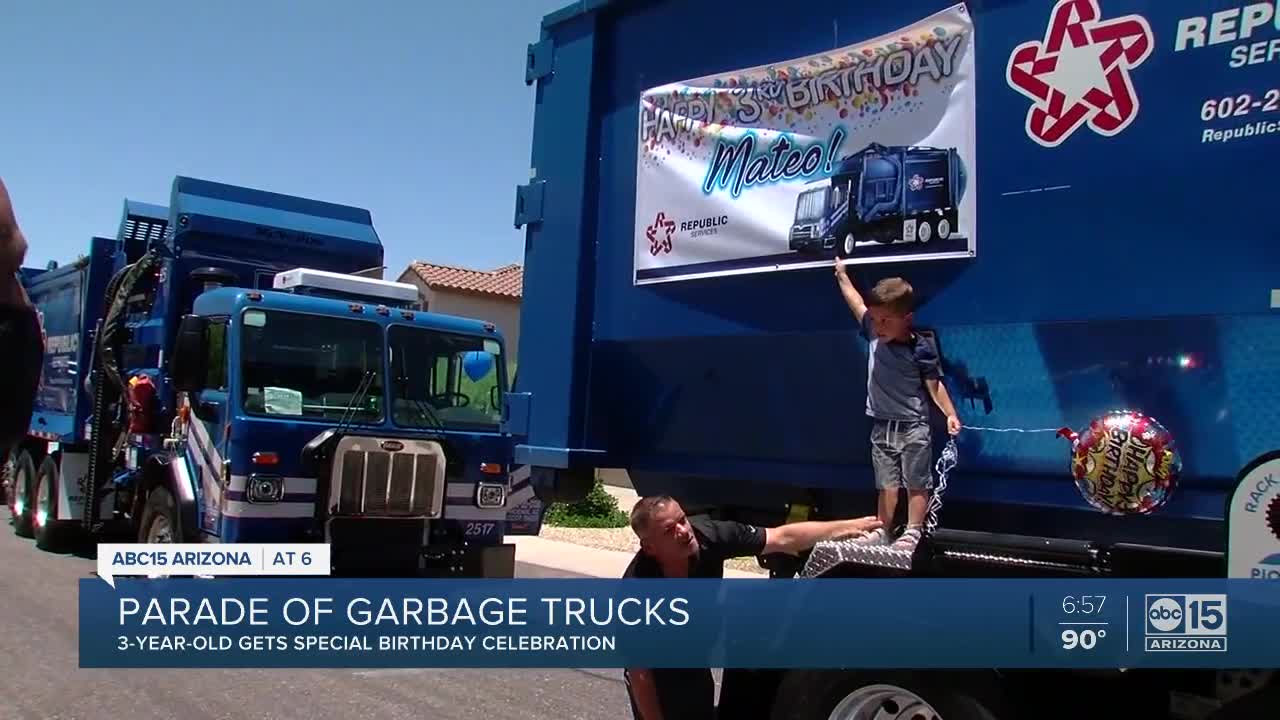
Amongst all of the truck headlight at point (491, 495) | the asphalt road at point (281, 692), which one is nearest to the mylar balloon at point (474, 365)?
the truck headlight at point (491, 495)

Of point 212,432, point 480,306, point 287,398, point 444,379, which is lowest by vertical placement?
point 212,432

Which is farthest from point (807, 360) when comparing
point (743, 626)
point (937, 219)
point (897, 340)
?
point (743, 626)

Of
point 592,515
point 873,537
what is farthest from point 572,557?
point 873,537

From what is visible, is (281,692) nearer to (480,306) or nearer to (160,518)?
(160,518)

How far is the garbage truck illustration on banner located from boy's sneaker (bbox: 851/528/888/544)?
3.10ft

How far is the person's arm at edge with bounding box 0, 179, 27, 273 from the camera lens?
5.33ft

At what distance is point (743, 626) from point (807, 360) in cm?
96

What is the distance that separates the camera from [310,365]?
790cm

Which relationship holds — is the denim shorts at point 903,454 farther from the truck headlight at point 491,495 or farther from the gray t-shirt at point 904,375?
the truck headlight at point 491,495

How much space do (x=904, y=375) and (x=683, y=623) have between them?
3.69ft

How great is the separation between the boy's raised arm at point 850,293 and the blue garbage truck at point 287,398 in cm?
504

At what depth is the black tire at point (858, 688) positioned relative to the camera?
10.3 feet

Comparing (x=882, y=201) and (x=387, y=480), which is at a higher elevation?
(x=882, y=201)

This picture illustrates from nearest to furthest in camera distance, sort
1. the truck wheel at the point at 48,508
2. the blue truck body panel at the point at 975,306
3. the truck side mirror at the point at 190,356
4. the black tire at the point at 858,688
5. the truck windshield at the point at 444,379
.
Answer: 1. the blue truck body panel at the point at 975,306
2. the black tire at the point at 858,688
3. the truck side mirror at the point at 190,356
4. the truck windshield at the point at 444,379
5. the truck wheel at the point at 48,508
